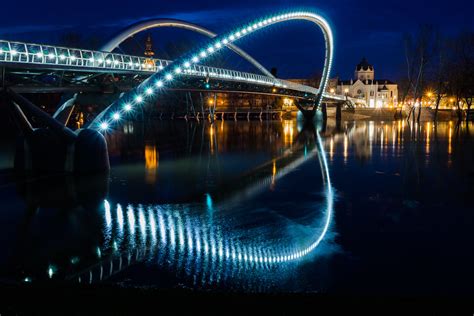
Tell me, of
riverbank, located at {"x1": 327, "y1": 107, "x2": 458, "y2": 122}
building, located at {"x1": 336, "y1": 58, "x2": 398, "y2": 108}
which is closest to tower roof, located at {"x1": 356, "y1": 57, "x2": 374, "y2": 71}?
building, located at {"x1": 336, "y1": 58, "x2": 398, "y2": 108}

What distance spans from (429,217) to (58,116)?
76.8 ft

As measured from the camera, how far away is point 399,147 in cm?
3347

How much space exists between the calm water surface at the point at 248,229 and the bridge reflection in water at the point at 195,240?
26mm

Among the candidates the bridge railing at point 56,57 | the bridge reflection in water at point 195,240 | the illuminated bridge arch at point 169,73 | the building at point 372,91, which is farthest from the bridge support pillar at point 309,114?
the bridge reflection in water at point 195,240

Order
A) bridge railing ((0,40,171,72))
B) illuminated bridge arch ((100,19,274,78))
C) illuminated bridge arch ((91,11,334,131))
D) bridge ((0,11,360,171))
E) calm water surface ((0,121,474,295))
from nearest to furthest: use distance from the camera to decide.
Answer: calm water surface ((0,121,474,295))
bridge ((0,11,360,171))
illuminated bridge arch ((91,11,334,131))
bridge railing ((0,40,171,72))
illuminated bridge arch ((100,19,274,78))

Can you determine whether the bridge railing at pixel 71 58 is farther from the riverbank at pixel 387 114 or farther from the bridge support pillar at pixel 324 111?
the riverbank at pixel 387 114

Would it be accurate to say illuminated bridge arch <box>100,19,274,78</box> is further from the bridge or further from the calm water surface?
the calm water surface

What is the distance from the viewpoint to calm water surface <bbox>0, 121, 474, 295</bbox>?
8414 mm

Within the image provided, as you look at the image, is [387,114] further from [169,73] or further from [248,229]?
[248,229]

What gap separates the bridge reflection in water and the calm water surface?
3 centimetres

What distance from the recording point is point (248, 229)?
457 inches

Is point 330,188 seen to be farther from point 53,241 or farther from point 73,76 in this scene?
point 73,76

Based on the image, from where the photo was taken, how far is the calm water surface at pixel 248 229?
8.41m

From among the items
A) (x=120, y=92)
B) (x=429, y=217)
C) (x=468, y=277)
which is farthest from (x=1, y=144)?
(x=468, y=277)
